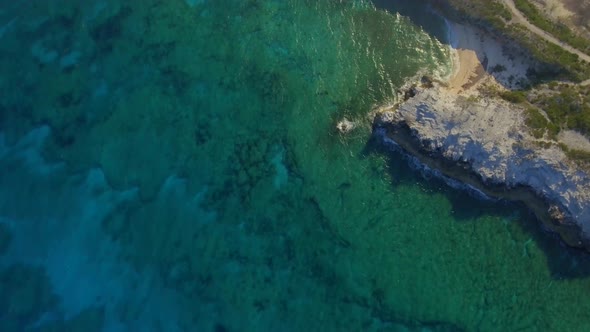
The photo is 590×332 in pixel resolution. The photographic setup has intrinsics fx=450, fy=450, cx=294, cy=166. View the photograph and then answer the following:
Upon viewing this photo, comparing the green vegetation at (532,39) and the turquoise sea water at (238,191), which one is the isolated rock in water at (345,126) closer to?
the turquoise sea water at (238,191)

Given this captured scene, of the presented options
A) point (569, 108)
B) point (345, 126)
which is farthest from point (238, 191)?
point (569, 108)

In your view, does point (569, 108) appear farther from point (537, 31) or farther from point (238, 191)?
point (238, 191)

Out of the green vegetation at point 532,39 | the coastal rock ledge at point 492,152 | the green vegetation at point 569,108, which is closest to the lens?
the coastal rock ledge at point 492,152

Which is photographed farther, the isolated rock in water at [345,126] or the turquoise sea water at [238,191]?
the isolated rock in water at [345,126]

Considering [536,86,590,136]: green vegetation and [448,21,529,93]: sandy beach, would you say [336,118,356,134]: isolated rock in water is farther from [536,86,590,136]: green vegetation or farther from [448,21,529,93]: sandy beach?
[536,86,590,136]: green vegetation

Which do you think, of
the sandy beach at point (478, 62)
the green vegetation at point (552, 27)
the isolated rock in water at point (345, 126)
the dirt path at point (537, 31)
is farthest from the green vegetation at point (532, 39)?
the isolated rock in water at point (345, 126)

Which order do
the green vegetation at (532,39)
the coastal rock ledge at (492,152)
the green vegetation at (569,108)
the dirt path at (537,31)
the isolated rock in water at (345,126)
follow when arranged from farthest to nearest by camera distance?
the isolated rock in water at (345,126)
the dirt path at (537,31)
the green vegetation at (532,39)
the green vegetation at (569,108)
the coastal rock ledge at (492,152)

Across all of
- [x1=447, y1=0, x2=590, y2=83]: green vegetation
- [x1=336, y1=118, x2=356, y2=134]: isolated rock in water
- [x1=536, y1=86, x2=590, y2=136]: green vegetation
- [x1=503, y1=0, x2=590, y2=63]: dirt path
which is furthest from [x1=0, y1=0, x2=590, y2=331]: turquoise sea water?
[x1=536, y1=86, x2=590, y2=136]: green vegetation

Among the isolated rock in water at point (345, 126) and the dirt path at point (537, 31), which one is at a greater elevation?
the dirt path at point (537, 31)
